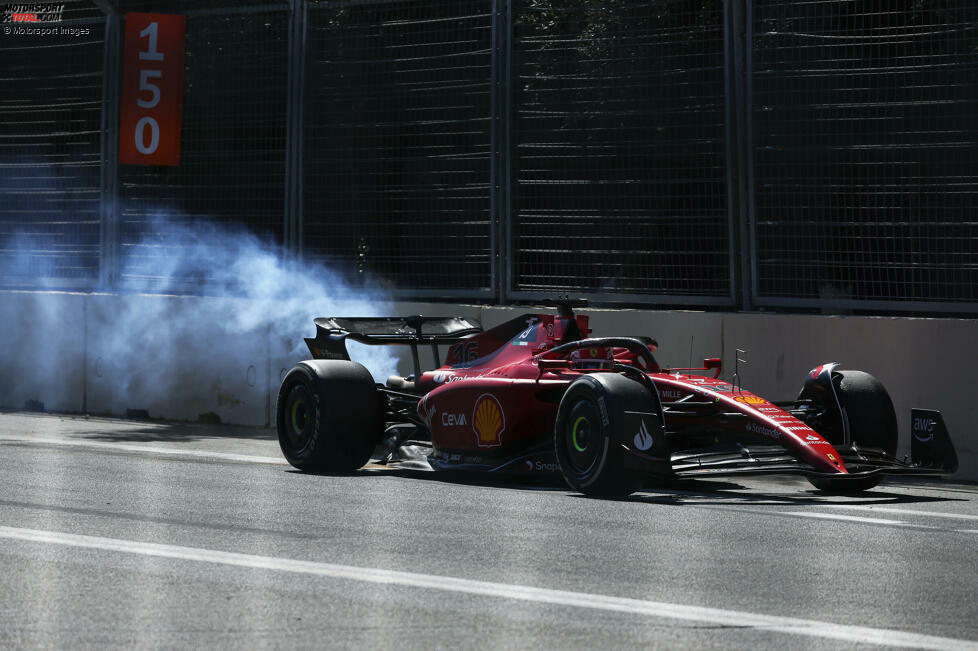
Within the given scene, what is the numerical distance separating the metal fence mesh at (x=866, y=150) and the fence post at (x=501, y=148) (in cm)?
256

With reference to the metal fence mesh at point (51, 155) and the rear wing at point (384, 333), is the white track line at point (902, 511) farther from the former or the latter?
the metal fence mesh at point (51, 155)

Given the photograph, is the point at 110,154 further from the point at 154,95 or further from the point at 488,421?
the point at 488,421

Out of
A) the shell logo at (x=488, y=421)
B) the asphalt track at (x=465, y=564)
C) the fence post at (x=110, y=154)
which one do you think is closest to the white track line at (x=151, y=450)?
the asphalt track at (x=465, y=564)

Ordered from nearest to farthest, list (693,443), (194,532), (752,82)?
(194,532)
(693,443)
(752,82)

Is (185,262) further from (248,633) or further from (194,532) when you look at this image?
(248,633)

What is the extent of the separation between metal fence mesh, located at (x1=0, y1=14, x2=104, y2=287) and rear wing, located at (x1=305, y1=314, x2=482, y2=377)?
613 centimetres

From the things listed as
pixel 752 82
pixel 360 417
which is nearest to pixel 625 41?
pixel 752 82

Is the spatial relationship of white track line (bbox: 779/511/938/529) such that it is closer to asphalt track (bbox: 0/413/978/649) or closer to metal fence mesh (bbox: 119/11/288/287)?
asphalt track (bbox: 0/413/978/649)

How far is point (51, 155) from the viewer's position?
59.6 ft

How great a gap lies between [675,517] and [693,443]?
53.2 inches

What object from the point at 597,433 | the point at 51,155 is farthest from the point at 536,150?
the point at 51,155

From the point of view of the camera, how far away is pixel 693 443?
10117 mm

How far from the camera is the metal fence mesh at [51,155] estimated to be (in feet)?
58.4

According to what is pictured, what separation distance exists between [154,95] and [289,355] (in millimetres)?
3748
